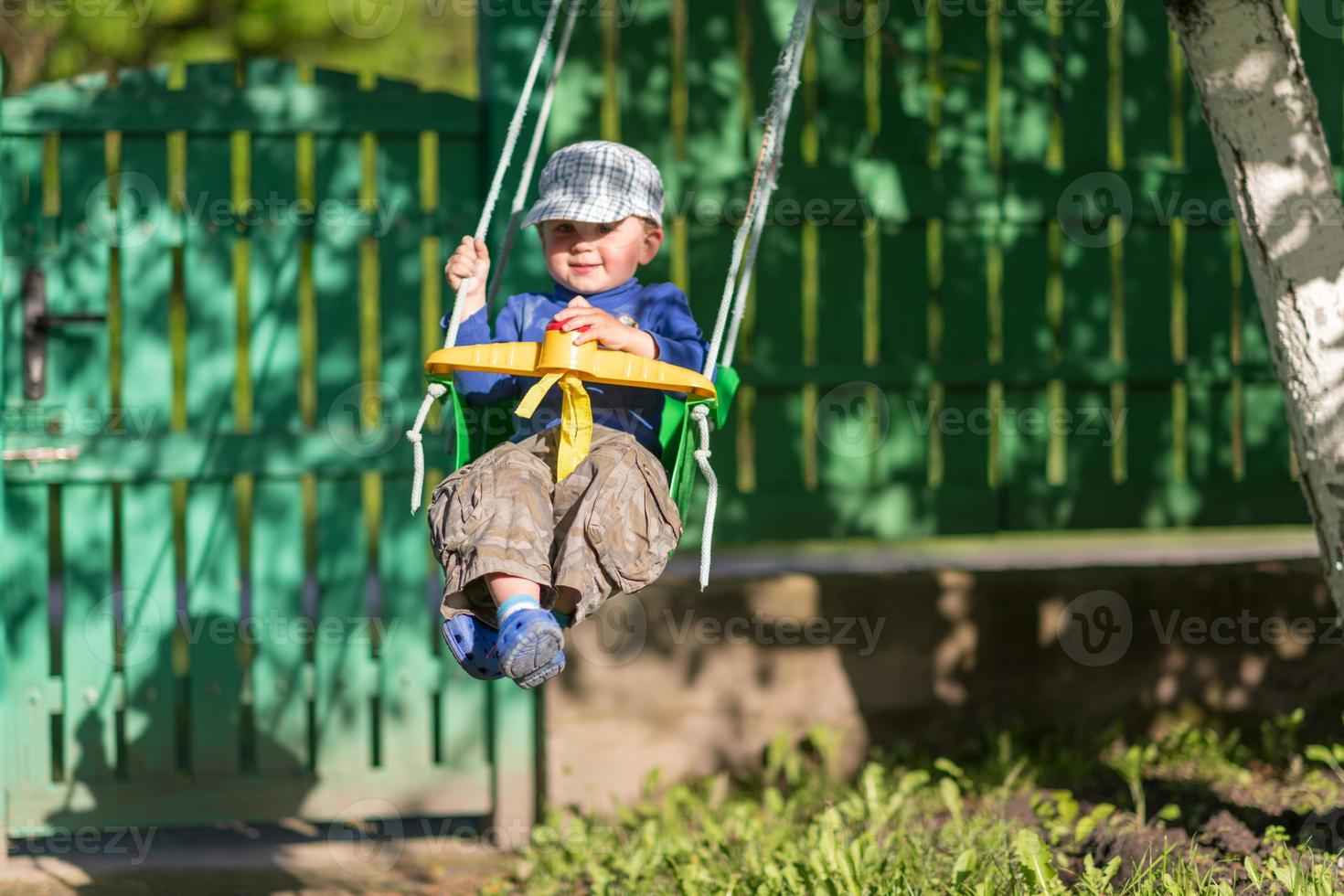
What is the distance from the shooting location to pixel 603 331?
348 cm

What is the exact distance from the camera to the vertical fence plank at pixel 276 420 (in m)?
5.33

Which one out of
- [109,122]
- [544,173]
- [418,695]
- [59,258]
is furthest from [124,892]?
[544,173]

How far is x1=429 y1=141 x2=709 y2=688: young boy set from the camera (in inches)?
132

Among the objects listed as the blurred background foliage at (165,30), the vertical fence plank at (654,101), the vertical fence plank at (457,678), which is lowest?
the vertical fence plank at (457,678)

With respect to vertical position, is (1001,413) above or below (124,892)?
above

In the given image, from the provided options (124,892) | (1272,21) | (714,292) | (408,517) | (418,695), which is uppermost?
(1272,21)

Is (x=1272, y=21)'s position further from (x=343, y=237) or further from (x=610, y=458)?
(x=343, y=237)

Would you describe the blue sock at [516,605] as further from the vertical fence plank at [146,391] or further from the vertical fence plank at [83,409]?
the vertical fence plank at [83,409]

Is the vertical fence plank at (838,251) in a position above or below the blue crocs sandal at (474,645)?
above

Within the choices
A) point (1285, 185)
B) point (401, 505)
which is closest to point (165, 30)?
point (401, 505)

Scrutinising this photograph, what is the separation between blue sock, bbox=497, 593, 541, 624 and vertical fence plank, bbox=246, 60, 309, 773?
221cm

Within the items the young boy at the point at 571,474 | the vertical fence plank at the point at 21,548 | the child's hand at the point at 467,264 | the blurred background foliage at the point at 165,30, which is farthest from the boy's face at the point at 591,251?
the blurred background foliage at the point at 165,30

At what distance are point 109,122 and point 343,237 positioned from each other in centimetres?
81

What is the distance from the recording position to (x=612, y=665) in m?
5.45
